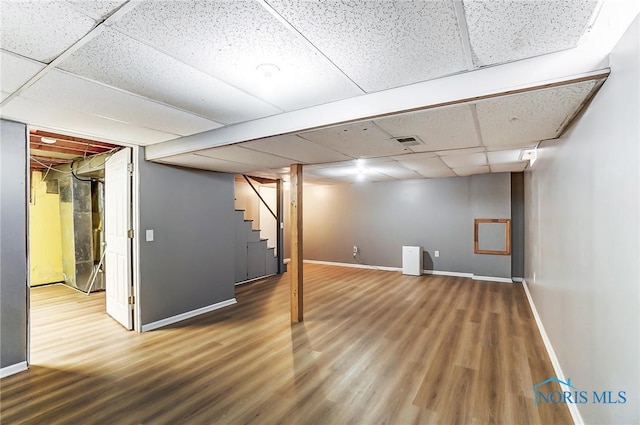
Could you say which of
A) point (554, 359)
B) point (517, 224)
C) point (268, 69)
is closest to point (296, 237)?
point (268, 69)

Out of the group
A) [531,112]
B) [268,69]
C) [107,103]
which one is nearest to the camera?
[268,69]

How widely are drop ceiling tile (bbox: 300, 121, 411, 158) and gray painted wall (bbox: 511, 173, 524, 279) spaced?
400 centimetres

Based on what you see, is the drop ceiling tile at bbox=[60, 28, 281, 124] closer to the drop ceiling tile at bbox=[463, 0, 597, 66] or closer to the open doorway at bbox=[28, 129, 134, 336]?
the drop ceiling tile at bbox=[463, 0, 597, 66]

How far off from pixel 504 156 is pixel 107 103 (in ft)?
14.5

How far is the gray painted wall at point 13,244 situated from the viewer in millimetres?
2584

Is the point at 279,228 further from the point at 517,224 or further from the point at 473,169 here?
the point at 517,224

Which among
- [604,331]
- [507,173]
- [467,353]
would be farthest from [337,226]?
[604,331]

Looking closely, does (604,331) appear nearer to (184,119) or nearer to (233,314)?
(184,119)

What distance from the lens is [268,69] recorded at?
1.67 meters

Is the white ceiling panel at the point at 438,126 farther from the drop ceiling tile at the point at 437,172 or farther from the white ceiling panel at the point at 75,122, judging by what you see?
the drop ceiling tile at the point at 437,172

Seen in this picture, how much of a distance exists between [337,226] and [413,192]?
2187 mm

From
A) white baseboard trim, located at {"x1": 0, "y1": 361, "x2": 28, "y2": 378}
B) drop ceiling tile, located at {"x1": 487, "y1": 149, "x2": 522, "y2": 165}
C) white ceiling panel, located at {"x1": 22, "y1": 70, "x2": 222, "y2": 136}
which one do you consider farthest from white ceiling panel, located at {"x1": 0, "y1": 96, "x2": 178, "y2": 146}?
drop ceiling tile, located at {"x1": 487, "y1": 149, "x2": 522, "y2": 165}

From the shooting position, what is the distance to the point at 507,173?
19.5ft

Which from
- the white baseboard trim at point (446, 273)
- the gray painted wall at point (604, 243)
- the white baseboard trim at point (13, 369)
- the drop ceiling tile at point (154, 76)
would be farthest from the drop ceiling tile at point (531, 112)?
the white baseboard trim at point (446, 273)
